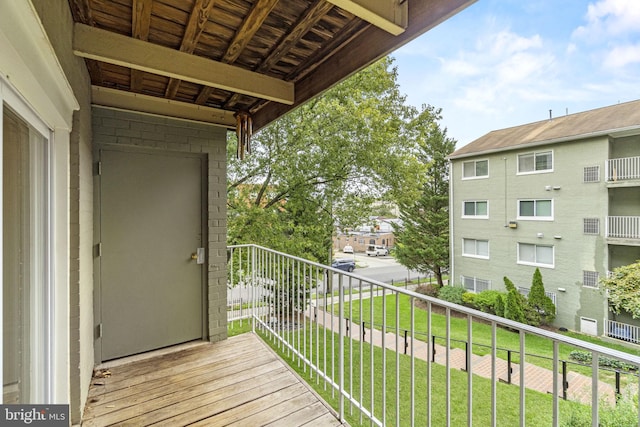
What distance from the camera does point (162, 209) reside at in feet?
9.14

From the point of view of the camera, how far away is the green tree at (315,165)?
22.0 ft

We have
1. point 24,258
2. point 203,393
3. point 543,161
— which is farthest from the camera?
point 543,161

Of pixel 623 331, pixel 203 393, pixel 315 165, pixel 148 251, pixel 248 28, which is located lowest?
pixel 623 331

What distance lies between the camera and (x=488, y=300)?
462 inches

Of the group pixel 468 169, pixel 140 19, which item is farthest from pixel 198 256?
pixel 468 169

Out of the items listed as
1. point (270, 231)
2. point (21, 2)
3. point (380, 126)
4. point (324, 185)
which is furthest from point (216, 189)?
point (380, 126)

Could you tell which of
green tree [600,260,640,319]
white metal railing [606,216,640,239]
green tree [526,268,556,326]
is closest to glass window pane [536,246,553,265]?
green tree [526,268,556,326]

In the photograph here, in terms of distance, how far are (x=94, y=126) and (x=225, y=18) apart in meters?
1.67

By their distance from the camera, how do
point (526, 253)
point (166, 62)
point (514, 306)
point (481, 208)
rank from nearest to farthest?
point (166, 62), point (514, 306), point (526, 253), point (481, 208)

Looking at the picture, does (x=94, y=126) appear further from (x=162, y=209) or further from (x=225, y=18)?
(x=225, y=18)

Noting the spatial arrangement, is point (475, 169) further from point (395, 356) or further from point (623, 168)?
point (395, 356)

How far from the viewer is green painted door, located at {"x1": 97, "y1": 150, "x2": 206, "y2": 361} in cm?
256

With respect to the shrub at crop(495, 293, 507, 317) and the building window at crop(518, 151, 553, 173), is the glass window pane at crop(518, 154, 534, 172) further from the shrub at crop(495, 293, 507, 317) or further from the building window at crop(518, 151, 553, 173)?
the shrub at crop(495, 293, 507, 317)

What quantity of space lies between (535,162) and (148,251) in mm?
13003
